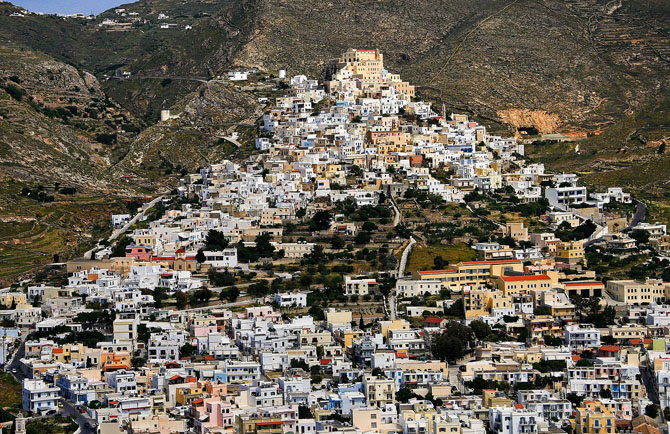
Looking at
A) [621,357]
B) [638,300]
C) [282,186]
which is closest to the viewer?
[621,357]

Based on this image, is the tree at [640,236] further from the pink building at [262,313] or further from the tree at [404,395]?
the tree at [404,395]

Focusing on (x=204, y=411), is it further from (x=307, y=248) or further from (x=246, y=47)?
(x=246, y=47)

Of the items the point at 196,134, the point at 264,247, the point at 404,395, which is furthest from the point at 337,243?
the point at 196,134

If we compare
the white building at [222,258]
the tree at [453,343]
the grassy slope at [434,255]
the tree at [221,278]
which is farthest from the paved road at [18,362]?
the grassy slope at [434,255]

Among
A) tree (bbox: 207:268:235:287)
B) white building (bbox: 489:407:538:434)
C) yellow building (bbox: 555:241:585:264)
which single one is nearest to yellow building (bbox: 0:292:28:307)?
tree (bbox: 207:268:235:287)

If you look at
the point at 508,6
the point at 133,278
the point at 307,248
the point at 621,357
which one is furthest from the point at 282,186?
the point at 508,6

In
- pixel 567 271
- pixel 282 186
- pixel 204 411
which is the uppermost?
pixel 282 186
